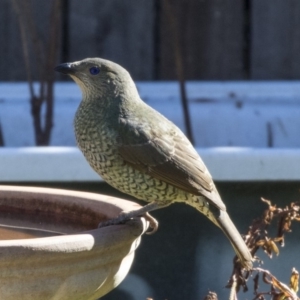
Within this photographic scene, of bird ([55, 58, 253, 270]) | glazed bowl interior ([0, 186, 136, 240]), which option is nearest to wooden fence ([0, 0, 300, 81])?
bird ([55, 58, 253, 270])

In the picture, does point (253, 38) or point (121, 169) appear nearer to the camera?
point (121, 169)

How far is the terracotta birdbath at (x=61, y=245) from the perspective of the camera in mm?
2049

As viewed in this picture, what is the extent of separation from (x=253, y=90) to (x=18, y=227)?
313 cm

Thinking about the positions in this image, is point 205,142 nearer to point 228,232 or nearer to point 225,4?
point 225,4

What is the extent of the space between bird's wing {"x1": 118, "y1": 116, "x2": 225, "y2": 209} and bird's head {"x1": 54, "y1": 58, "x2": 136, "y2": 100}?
20cm

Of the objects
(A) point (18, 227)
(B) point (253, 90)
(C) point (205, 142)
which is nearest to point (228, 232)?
(A) point (18, 227)

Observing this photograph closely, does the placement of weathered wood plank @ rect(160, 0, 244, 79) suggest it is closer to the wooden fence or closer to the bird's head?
the wooden fence

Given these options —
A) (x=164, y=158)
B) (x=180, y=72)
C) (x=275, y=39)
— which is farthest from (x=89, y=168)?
(x=275, y=39)

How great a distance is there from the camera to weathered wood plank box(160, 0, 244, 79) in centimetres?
609

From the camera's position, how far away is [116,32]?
617 cm

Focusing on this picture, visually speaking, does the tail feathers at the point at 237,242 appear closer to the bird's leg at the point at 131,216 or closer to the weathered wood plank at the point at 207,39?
the bird's leg at the point at 131,216

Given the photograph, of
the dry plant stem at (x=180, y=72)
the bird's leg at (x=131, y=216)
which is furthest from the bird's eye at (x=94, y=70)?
the dry plant stem at (x=180, y=72)

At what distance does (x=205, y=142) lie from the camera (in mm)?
5258

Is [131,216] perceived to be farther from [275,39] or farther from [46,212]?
[275,39]
